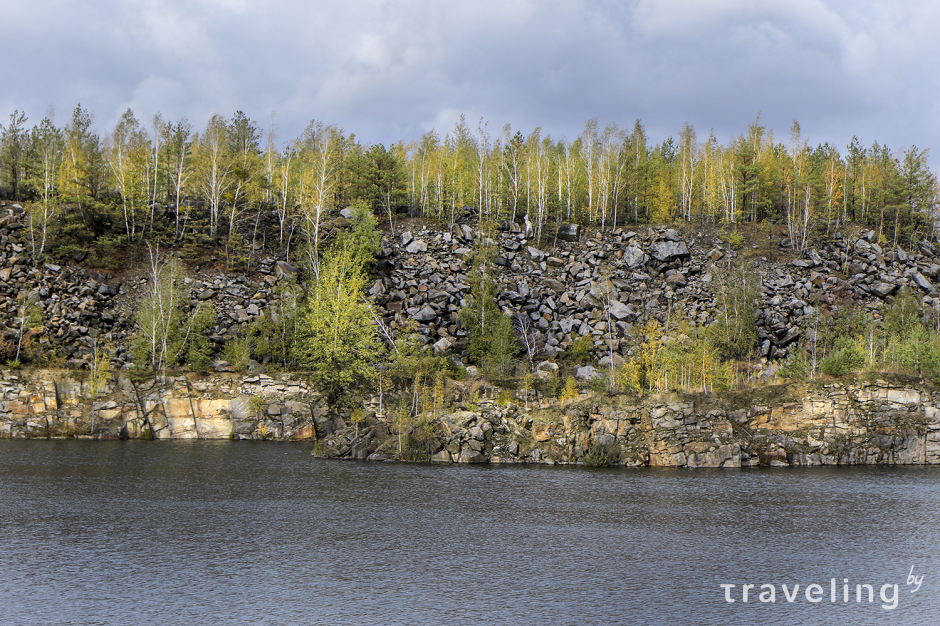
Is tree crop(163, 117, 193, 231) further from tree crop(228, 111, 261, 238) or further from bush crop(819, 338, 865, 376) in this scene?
bush crop(819, 338, 865, 376)

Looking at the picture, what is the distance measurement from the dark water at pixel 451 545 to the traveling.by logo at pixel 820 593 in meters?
0.14

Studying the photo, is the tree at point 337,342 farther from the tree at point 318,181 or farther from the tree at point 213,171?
the tree at point 213,171

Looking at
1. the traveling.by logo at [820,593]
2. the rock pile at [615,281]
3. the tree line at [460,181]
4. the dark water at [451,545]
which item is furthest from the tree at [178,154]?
the traveling.by logo at [820,593]

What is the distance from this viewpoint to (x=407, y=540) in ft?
78.5

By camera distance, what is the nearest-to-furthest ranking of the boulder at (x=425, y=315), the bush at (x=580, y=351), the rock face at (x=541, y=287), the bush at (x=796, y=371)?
1. the bush at (x=796, y=371)
2. the rock face at (x=541, y=287)
3. the bush at (x=580, y=351)
4. the boulder at (x=425, y=315)

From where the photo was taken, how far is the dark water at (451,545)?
673 inches

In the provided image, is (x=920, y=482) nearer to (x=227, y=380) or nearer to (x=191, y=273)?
(x=227, y=380)

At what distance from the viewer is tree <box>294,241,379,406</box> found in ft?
188

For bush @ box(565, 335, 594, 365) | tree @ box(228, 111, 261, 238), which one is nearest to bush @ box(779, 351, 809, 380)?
bush @ box(565, 335, 594, 365)

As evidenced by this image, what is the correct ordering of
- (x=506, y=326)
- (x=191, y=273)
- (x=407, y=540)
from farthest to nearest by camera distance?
(x=191, y=273) < (x=506, y=326) < (x=407, y=540)

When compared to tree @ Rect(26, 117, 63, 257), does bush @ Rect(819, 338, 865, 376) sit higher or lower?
lower

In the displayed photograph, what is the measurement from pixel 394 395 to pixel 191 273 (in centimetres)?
2866

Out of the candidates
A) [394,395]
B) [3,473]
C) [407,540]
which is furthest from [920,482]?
[3,473]

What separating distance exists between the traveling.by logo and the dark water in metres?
0.14
